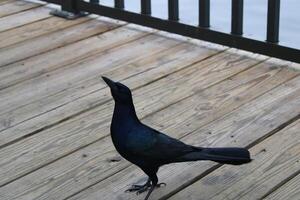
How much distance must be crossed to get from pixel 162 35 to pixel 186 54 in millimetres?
279

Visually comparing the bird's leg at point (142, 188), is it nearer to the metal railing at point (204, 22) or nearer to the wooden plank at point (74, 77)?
the wooden plank at point (74, 77)

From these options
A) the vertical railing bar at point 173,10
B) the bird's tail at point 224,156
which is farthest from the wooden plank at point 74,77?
the bird's tail at point 224,156

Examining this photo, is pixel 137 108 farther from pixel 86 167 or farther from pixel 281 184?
pixel 281 184

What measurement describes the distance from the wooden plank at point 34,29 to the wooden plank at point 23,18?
1.7 inches

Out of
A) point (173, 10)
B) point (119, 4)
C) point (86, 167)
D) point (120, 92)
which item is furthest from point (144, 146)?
point (119, 4)

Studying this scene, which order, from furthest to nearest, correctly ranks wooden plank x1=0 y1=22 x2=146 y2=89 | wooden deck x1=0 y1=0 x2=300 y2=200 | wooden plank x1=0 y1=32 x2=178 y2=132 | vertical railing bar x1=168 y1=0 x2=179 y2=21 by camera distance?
vertical railing bar x1=168 y1=0 x2=179 y2=21
wooden plank x1=0 y1=22 x2=146 y2=89
wooden plank x1=0 y1=32 x2=178 y2=132
wooden deck x1=0 y1=0 x2=300 y2=200

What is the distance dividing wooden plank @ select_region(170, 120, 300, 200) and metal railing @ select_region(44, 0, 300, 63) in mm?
695

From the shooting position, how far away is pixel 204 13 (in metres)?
3.10

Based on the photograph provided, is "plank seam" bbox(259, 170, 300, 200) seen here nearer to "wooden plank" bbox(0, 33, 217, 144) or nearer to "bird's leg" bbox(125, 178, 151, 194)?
"bird's leg" bbox(125, 178, 151, 194)

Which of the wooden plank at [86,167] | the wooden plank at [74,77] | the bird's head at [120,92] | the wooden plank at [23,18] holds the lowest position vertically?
the wooden plank at [74,77]

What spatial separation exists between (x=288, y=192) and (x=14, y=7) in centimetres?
219

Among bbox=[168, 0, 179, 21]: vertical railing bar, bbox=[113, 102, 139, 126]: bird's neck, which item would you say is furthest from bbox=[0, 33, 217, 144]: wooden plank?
bbox=[113, 102, 139, 126]: bird's neck

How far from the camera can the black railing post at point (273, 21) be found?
9.29 feet

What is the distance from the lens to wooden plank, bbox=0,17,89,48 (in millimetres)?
3336
